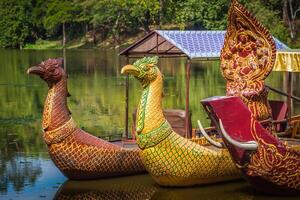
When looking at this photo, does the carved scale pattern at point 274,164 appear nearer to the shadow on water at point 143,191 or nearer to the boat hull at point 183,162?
the shadow on water at point 143,191

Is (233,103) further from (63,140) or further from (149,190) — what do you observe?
(63,140)

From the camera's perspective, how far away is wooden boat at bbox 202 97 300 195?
383 inches

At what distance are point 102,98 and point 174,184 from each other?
1386cm

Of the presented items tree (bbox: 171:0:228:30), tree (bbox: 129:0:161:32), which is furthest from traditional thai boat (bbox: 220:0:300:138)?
tree (bbox: 129:0:161:32)

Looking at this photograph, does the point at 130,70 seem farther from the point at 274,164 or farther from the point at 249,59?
the point at 274,164

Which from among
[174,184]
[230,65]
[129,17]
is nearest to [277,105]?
[230,65]

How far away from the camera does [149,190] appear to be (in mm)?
11266

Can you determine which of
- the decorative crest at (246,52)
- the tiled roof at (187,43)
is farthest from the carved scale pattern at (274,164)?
the tiled roof at (187,43)

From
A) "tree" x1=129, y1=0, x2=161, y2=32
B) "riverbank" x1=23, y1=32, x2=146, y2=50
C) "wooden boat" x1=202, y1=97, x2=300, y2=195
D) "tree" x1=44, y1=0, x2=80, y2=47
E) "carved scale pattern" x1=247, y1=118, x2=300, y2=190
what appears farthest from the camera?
"tree" x1=44, y1=0, x2=80, y2=47

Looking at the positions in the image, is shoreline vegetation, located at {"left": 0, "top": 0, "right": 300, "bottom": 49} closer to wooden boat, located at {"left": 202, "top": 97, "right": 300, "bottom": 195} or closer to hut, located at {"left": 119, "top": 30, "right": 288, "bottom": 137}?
hut, located at {"left": 119, "top": 30, "right": 288, "bottom": 137}

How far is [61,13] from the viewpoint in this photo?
65438 mm

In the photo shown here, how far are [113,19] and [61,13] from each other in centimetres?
732

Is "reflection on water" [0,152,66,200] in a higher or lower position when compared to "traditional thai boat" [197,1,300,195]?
lower

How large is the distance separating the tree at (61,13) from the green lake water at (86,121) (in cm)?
2327
